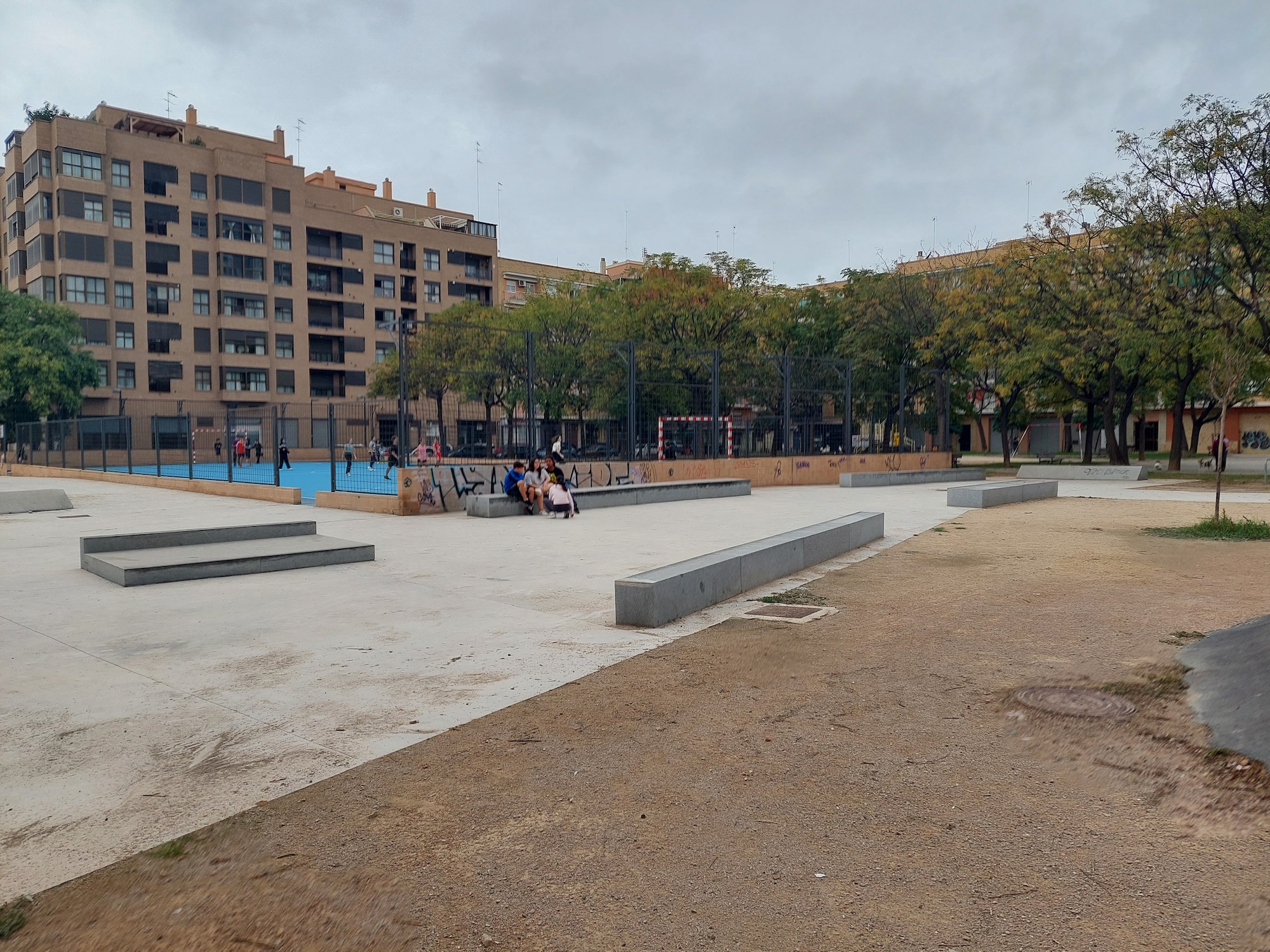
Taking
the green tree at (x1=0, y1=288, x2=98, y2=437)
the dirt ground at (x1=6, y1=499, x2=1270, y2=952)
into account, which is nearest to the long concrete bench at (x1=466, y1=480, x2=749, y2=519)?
the dirt ground at (x1=6, y1=499, x2=1270, y2=952)

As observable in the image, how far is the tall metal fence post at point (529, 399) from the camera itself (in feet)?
61.9

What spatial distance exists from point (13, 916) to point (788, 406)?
2644 centimetres

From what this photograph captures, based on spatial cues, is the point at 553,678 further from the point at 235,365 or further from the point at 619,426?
the point at 235,365

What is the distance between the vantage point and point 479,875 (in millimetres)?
3168

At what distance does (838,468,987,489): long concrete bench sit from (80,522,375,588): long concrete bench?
1797 centimetres

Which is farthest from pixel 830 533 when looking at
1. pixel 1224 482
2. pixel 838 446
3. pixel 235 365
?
pixel 235 365

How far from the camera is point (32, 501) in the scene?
18.7 metres

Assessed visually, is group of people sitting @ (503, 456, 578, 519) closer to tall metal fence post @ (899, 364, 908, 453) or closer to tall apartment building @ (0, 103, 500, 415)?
tall metal fence post @ (899, 364, 908, 453)

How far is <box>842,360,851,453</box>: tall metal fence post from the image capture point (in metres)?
30.4

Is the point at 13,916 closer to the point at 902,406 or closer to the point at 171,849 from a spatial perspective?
the point at 171,849

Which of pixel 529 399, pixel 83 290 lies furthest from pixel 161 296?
pixel 529 399

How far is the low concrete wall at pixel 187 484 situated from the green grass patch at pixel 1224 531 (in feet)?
57.3

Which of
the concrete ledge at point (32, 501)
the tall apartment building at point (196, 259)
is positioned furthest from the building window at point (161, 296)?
the concrete ledge at point (32, 501)

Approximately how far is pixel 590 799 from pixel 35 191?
212 ft
